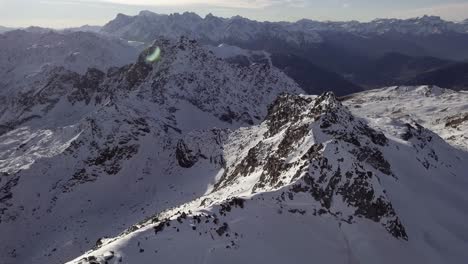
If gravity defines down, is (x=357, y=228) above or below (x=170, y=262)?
below

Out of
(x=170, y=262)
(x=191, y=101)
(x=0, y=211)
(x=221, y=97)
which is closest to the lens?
(x=170, y=262)

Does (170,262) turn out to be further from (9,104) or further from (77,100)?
(9,104)

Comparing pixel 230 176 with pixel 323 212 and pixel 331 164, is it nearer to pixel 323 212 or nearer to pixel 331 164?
pixel 331 164

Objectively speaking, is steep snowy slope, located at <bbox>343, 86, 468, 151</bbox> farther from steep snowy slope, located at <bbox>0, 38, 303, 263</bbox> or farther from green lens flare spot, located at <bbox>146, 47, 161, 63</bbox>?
green lens flare spot, located at <bbox>146, 47, 161, 63</bbox>

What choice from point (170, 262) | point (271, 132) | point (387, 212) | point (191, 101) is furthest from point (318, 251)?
point (191, 101)

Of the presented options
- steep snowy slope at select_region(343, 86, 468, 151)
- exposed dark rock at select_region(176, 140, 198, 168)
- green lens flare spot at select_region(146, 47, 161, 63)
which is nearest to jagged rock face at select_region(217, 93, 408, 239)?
steep snowy slope at select_region(343, 86, 468, 151)
